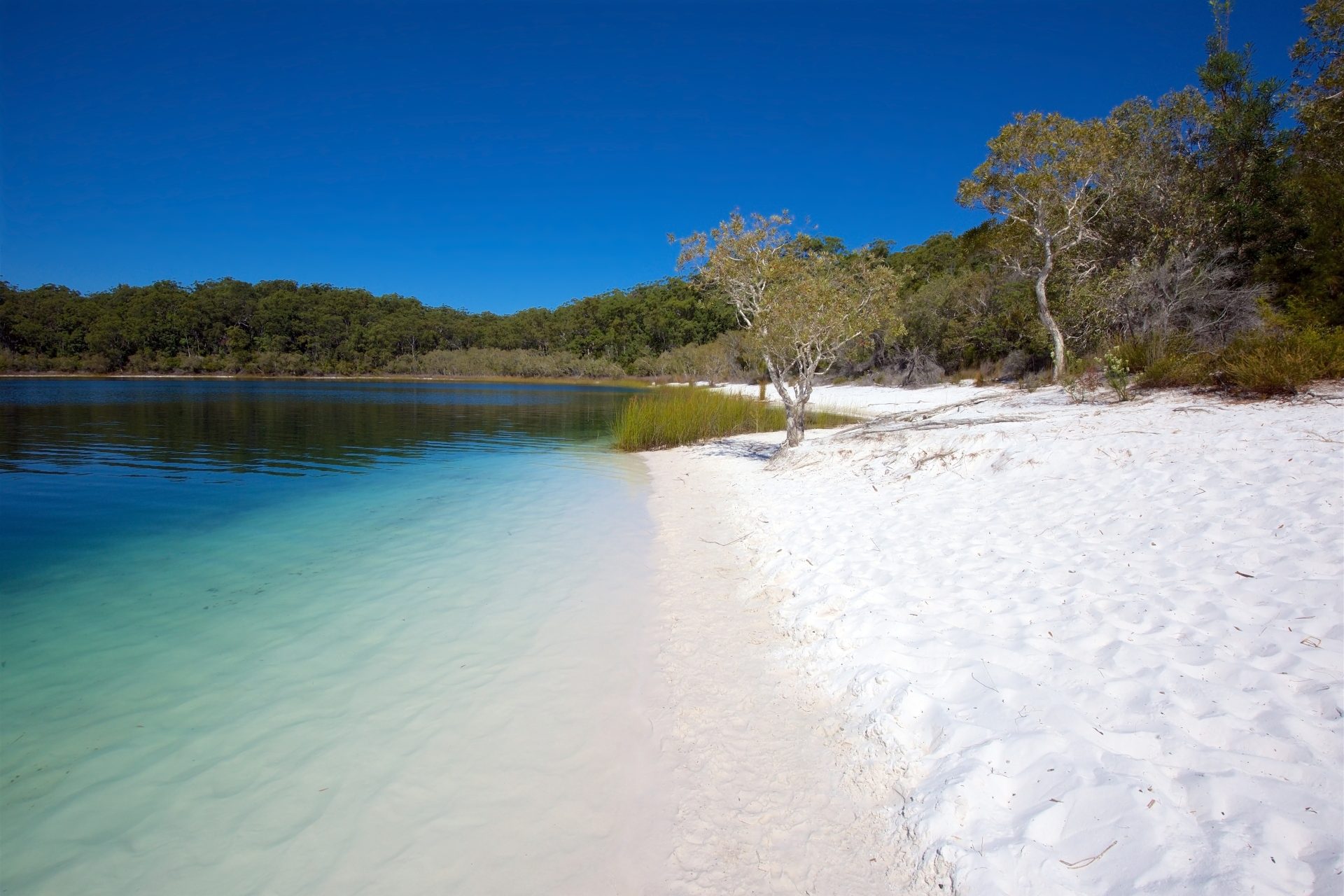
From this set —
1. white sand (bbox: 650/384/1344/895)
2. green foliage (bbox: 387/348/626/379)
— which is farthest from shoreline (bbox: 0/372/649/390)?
white sand (bbox: 650/384/1344/895)

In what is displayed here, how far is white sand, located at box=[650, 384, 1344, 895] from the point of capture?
2.10m

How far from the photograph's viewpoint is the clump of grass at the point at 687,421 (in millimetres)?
15500

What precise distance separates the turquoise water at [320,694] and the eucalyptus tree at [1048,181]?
13592mm

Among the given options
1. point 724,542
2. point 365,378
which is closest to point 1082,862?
point 724,542

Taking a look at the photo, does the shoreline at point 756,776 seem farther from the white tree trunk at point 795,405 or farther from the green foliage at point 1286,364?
the green foliage at point 1286,364

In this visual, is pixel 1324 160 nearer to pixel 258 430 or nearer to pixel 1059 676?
pixel 1059 676

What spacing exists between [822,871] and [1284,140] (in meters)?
20.2

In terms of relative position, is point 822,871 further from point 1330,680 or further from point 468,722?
point 1330,680

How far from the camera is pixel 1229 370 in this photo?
8.06 metres

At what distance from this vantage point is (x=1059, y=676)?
302 cm

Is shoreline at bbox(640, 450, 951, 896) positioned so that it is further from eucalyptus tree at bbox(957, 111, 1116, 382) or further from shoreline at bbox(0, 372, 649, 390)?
shoreline at bbox(0, 372, 649, 390)

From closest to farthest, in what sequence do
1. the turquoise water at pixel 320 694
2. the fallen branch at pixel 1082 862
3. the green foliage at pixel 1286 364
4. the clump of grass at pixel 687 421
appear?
the fallen branch at pixel 1082 862
the turquoise water at pixel 320 694
the green foliage at pixel 1286 364
the clump of grass at pixel 687 421

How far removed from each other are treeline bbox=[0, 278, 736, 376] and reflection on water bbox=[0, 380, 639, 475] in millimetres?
42864

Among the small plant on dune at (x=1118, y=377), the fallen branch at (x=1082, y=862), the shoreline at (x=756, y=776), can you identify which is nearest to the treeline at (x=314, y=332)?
the small plant on dune at (x=1118, y=377)
